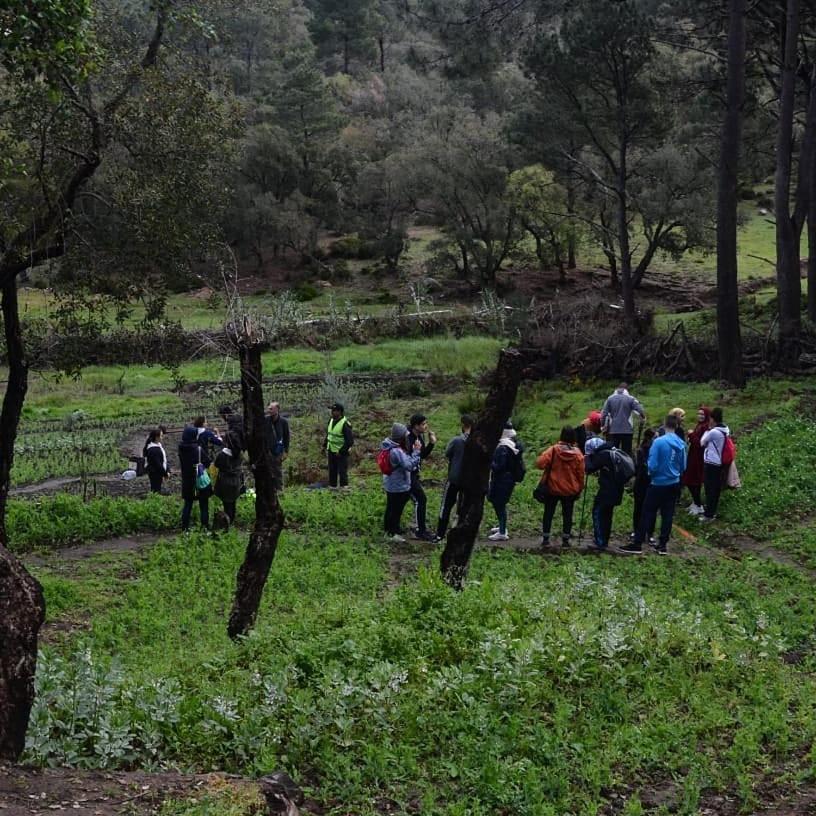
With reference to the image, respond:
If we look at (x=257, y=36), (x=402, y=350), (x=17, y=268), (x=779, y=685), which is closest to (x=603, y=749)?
(x=779, y=685)

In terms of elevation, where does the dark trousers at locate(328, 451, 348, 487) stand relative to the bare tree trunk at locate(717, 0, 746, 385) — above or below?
below

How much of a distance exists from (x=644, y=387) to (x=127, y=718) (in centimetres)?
1797

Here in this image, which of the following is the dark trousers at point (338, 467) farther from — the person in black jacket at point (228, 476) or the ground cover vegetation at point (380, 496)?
the person in black jacket at point (228, 476)

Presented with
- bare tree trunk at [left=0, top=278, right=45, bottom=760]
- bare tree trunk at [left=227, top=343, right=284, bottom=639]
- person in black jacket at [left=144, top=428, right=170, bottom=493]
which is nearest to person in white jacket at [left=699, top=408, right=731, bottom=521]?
bare tree trunk at [left=227, top=343, right=284, bottom=639]

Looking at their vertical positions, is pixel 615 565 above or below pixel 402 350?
below

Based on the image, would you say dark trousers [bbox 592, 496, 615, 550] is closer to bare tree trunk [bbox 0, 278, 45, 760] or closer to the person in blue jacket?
the person in blue jacket

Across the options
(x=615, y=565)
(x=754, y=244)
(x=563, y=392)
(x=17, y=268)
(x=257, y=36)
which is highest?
(x=257, y=36)

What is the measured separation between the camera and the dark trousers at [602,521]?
1325 cm

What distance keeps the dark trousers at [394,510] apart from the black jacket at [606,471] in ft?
8.77

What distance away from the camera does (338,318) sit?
116ft

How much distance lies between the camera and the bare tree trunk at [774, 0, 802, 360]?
890 inches

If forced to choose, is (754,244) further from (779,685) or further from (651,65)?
(779,685)

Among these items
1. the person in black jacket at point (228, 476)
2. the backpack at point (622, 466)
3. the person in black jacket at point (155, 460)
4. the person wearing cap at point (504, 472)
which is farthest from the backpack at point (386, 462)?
the person in black jacket at point (155, 460)

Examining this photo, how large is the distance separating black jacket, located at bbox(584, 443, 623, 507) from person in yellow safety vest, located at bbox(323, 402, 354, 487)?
16.1 feet
